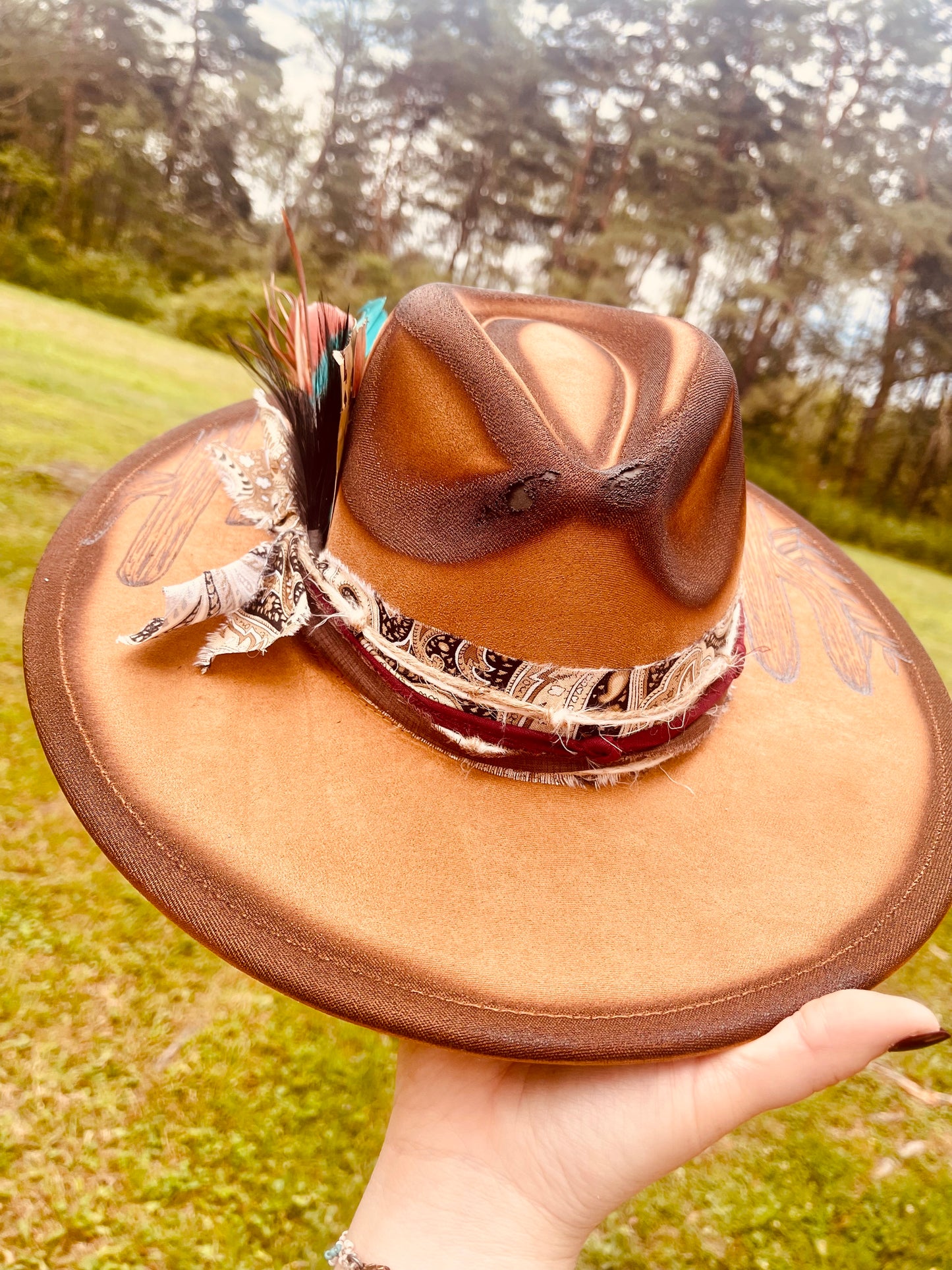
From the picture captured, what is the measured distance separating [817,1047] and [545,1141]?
45 centimetres

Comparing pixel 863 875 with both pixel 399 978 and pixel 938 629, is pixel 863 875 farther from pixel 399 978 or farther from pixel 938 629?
pixel 938 629

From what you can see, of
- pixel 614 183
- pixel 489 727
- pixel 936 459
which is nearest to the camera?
pixel 489 727

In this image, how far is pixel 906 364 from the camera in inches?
354

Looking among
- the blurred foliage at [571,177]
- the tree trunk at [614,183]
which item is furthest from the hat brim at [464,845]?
the tree trunk at [614,183]

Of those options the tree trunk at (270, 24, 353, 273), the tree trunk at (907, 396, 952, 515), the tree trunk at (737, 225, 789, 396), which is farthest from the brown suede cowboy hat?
the tree trunk at (270, 24, 353, 273)

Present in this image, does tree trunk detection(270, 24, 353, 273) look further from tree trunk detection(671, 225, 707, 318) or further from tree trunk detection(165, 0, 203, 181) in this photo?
tree trunk detection(671, 225, 707, 318)

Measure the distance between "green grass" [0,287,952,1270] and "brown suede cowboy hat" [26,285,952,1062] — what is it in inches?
30.6

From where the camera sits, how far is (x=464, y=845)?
1065 millimetres

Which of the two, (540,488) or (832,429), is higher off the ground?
(832,429)

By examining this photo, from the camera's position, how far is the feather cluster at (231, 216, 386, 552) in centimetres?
121

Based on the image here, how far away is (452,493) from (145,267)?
39.2 feet

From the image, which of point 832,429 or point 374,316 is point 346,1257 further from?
point 832,429

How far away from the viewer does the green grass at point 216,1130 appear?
4.42ft

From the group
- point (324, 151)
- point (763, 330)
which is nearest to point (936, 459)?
point (763, 330)
